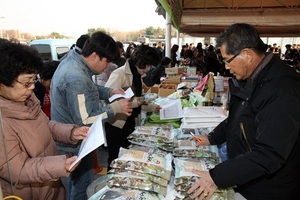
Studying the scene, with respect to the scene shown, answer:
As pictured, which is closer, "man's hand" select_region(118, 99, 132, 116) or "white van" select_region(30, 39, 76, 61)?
"man's hand" select_region(118, 99, 132, 116)

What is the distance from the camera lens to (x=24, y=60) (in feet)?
3.65

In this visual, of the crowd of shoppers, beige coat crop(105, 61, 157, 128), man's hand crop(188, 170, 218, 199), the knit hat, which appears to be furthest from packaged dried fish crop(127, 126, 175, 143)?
the knit hat

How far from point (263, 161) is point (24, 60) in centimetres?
118

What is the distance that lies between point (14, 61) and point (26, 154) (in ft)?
1.48

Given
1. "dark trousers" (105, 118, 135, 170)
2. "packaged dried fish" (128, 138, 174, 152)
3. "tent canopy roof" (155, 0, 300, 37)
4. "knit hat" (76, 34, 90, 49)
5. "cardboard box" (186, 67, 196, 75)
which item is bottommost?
"dark trousers" (105, 118, 135, 170)

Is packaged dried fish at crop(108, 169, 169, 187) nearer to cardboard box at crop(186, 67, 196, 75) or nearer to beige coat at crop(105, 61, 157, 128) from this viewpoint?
beige coat at crop(105, 61, 157, 128)

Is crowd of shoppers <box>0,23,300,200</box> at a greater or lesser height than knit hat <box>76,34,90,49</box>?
lesser

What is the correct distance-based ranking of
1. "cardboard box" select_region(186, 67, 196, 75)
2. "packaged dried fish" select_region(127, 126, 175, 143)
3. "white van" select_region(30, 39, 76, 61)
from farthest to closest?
"white van" select_region(30, 39, 76, 61)
"cardboard box" select_region(186, 67, 196, 75)
"packaged dried fish" select_region(127, 126, 175, 143)

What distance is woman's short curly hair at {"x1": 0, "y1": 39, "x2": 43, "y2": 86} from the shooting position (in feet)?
3.52

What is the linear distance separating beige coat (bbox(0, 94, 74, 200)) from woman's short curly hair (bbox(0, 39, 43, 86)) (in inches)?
5.3

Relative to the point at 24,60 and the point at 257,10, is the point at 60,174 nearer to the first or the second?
the point at 24,60

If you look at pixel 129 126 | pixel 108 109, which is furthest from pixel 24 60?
pixel 129 126

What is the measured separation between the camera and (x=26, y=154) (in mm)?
1151

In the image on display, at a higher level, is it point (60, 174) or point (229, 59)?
point (229, 59)
